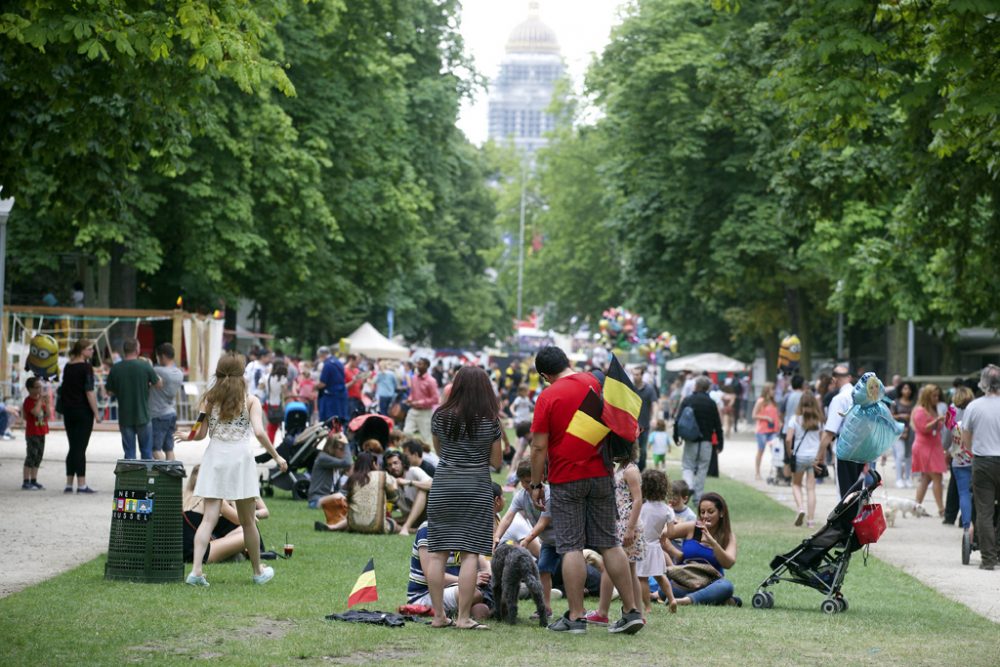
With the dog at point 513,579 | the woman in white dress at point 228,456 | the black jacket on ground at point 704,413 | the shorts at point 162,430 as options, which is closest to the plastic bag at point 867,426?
the dog at point 513,579

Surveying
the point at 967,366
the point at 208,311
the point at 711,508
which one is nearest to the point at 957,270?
the point at 711,508

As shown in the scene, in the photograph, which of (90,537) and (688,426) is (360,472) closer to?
(90,537)

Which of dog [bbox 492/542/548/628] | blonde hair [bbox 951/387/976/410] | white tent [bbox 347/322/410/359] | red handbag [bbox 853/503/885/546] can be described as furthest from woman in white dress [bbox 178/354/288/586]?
white tent [bbox 347/322/410/359]

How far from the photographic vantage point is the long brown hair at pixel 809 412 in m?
20.8

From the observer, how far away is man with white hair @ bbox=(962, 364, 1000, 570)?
15.6 metres

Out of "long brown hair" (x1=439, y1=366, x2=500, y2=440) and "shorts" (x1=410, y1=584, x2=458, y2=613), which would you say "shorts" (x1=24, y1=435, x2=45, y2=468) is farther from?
"long brown hair" (x1=439, y1=366, x2=500, y2=440)

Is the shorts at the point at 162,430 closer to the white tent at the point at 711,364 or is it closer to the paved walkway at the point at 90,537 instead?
the paved walkway at the point at 90,537

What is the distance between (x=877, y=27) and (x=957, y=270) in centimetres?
515

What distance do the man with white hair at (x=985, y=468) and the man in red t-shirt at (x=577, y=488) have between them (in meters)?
6.55

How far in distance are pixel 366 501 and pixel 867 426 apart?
571cm

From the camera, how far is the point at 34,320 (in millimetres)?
34562

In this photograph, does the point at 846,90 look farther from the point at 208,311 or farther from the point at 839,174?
the point at 208,311

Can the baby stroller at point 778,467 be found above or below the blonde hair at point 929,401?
below

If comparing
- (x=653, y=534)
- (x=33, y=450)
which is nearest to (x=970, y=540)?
(x=653, y=534)
